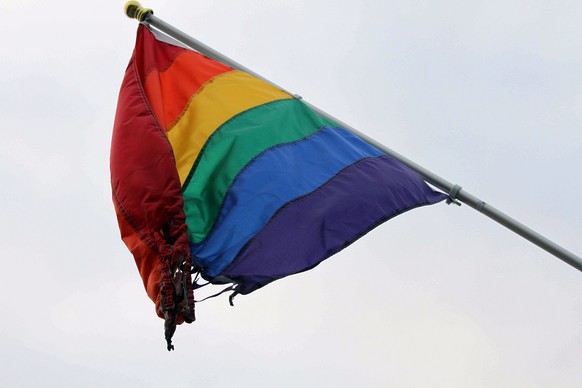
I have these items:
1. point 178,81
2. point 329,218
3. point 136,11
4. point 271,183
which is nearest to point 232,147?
point 271,183

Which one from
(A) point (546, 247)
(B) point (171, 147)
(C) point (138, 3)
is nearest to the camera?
(A) point (546, 247)

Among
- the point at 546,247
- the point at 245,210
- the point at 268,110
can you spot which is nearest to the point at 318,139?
the point at 268,110

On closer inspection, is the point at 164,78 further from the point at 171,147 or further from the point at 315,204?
the point at 315,204

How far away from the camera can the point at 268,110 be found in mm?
8625

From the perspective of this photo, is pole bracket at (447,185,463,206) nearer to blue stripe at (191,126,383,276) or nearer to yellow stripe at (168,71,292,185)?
blue stripe at (191,126,383,276)

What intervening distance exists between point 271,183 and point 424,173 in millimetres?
1302

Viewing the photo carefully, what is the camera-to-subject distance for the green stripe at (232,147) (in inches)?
306

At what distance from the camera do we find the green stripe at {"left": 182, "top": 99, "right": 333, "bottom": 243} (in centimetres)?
777

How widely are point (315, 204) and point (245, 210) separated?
0.61 meters

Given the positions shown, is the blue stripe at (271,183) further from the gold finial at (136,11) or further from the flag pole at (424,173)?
the gold finial at (136,11)

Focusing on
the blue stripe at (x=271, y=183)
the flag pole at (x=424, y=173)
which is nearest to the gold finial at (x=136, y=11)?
the flag pole at (x=424, y=173)

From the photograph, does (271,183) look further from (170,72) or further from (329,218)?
(170,72)

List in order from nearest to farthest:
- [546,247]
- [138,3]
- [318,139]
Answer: [546,247] → [318,139] → [138,3]

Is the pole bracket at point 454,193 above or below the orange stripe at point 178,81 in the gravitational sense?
above
